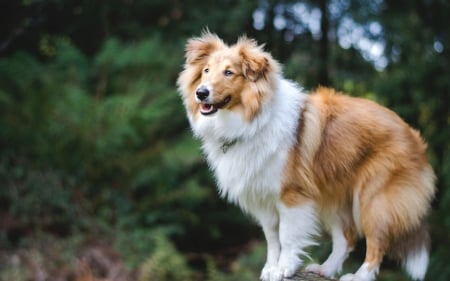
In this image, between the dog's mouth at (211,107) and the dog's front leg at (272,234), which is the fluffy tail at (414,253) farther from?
the dog's mouth at (211,107)

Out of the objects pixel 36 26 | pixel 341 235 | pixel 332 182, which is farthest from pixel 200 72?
pixel 36 26

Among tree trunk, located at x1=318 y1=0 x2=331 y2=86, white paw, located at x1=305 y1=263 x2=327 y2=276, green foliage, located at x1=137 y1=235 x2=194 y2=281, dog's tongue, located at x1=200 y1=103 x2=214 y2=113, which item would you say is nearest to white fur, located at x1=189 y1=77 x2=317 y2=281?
dog's tongue, located at x1=200 y1=103 x2=214 y2=113

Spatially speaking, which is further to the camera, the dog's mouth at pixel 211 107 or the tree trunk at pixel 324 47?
the tree trunk at pixel 324 47

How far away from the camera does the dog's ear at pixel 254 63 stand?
4516mm

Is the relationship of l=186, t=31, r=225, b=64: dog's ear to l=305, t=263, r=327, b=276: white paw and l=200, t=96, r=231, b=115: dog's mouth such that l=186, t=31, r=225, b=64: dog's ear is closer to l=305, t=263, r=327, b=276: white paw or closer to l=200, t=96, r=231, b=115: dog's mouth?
l=200, t=96, r=231, b=115: dog's mouth

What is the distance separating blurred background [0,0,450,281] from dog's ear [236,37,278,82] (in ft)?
10.5

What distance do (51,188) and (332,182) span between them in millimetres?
4519

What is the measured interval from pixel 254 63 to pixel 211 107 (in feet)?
1.46

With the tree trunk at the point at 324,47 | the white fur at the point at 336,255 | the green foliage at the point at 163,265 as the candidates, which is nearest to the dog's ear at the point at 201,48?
the white fur at the point at 336,255

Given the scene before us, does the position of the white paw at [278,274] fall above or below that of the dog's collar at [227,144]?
below

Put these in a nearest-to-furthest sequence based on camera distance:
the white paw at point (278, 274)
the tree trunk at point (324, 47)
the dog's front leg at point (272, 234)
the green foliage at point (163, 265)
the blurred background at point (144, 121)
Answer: the white paw at point (278, 274)
the dog's front leg at point (272, 234)
the green foliage at point (163, 265)
the blurred background at point (144, 121)
the tree trunk at point (324, 47)

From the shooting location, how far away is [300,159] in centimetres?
461

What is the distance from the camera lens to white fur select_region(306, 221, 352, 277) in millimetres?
4795

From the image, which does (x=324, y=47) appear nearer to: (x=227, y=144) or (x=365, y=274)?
(x=227, y=144)
